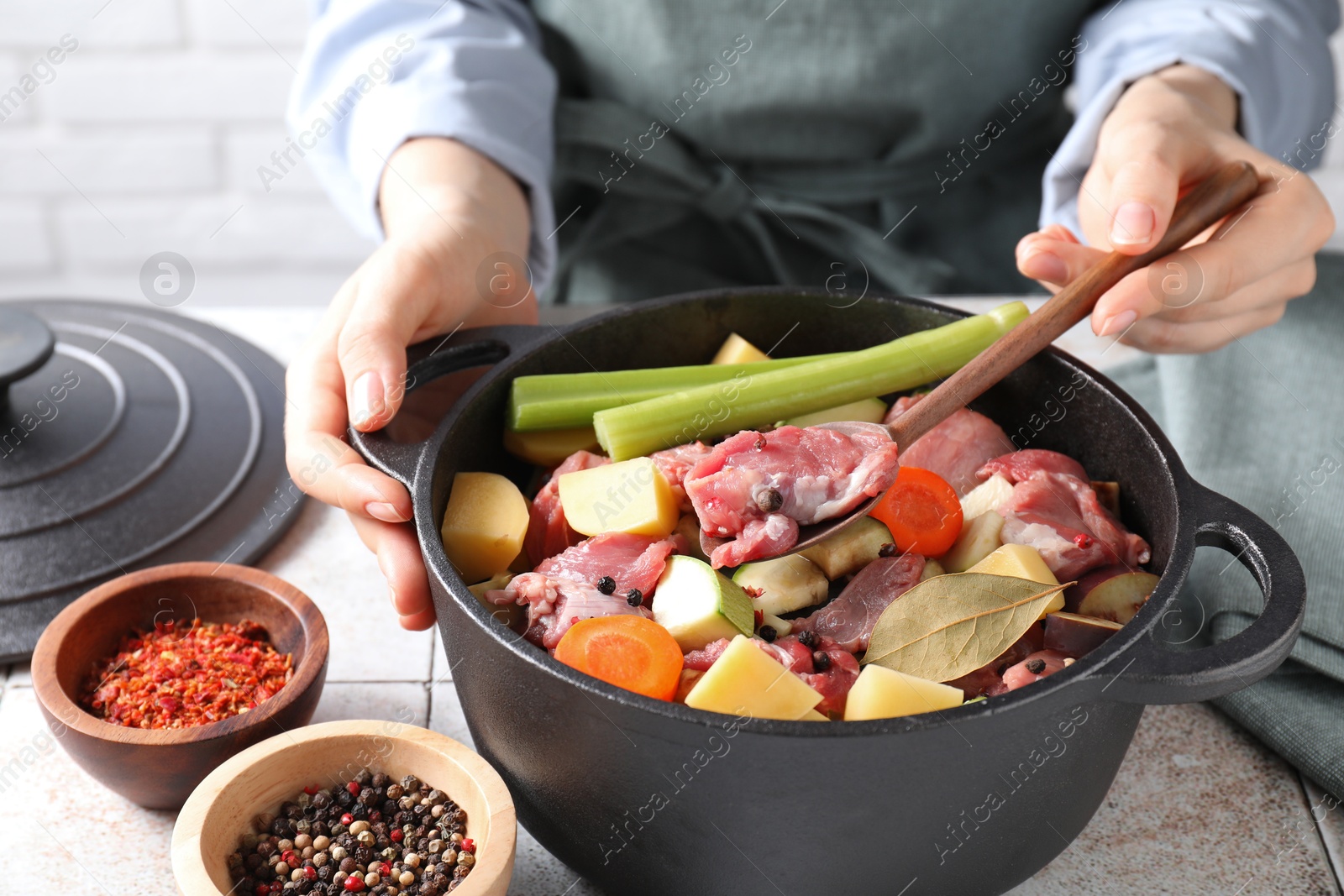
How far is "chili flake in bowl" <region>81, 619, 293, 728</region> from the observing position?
1.24m

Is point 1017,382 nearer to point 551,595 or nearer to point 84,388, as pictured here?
point 551,595

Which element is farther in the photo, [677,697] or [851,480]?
[851,480]

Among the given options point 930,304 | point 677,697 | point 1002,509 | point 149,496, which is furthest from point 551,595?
point 149,496

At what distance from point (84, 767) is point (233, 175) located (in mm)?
2695

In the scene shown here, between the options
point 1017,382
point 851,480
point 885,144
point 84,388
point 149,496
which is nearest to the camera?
point 851,480

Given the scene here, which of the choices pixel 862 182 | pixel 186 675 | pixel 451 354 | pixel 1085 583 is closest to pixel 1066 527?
pixel 1085 583

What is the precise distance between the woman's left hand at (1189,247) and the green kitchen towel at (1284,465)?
0.61 ft

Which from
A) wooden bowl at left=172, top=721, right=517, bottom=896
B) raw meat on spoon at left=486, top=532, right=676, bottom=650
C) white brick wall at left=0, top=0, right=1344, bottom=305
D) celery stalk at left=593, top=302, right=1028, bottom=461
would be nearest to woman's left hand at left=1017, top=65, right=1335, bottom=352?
celery stalk at left=593, top=302, right=1028, bottom=461

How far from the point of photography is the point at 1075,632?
111 centimetres

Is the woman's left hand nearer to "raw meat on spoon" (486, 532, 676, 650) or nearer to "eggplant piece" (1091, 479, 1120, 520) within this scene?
"eggplant piece" (1091, 479, 1120, 520)

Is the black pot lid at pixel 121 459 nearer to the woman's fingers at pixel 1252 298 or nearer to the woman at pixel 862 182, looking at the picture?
the woman at pixel 862 182

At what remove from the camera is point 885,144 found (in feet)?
7.23

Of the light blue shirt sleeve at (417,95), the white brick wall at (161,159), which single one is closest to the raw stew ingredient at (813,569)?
the light blue shirt sleeve at (417,95)

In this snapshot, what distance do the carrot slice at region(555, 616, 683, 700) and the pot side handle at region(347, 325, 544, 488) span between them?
31 cm
